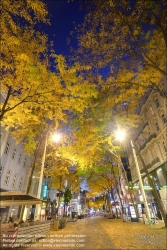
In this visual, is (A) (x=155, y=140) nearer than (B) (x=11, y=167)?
No

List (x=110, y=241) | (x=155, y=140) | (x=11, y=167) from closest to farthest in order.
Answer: (x=110, y=241) → (x=11, y=167) → (x=155, y=140)

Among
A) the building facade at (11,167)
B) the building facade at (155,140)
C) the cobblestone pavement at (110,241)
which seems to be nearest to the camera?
the cobblestone pavement at (110,241)

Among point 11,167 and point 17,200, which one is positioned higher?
point 11,167

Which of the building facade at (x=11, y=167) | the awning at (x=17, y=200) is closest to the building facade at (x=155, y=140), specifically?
the awning at (x=17, y=200)

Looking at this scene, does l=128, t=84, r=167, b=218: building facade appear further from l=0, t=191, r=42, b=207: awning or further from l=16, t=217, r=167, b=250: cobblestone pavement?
l=0, t=191, r=42, b=207: awning

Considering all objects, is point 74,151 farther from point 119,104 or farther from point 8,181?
point 8,181

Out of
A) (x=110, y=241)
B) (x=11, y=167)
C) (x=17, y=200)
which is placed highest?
(x=11, y=167)

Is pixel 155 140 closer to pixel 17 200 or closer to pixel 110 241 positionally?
pixel 110 241

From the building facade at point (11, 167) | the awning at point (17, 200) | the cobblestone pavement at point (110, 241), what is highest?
the building facade at point (11, 167)

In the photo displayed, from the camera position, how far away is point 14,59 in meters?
9.51

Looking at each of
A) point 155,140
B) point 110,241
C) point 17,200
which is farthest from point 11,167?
point 155,140

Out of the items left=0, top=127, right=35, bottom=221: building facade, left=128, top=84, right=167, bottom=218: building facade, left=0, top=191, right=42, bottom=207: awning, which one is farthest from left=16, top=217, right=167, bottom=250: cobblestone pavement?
left=0, top=127, right=35, bottom=221: building facade

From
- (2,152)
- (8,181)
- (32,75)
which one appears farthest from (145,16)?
(8,181)

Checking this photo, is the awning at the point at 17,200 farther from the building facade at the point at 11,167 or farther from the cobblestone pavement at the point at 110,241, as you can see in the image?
the building facade at the point at 11,167
